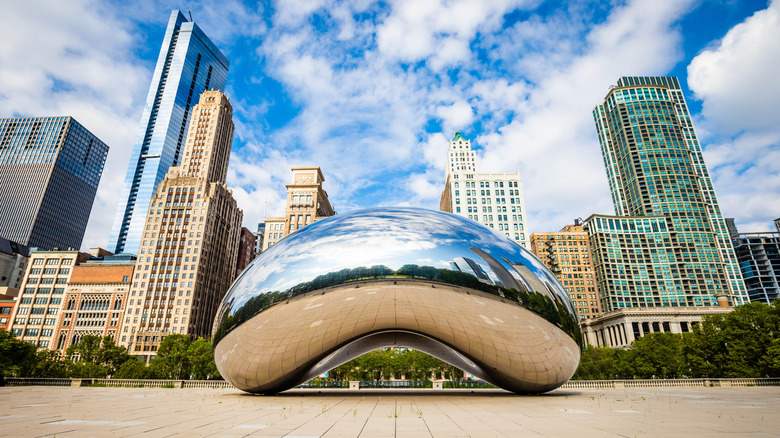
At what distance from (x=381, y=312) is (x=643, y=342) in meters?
60.9

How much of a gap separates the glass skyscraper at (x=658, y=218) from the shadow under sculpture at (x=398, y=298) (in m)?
134

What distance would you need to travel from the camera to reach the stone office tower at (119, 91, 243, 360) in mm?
96312

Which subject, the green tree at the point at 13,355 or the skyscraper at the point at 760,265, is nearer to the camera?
the green tree at the point at 13,355

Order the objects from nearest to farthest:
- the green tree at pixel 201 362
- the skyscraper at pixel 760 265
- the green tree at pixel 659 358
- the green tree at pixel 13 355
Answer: the green tree at pixel 13 355 < the green tree at pixel 659 358 < the green tree at pixel 201 362 < the skyscraper at pixel 760 265

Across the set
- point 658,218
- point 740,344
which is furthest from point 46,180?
point 658,218

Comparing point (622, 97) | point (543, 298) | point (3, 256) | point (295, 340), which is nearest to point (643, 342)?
point (543, 298)

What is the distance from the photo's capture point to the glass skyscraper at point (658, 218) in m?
126

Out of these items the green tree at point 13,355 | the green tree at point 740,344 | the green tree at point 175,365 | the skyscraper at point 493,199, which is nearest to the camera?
the green tree at point 13,355

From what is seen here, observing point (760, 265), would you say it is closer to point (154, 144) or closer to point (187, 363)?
point (187, 363)

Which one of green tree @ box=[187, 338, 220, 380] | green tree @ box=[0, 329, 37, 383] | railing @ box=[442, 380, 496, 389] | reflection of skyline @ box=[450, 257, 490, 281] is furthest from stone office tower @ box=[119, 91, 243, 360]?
reflection of skyline @ box=[450, 257, 490, 281]

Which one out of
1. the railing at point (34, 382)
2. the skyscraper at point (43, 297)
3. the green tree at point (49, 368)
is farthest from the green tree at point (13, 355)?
the skyscraper at point (43, 297)

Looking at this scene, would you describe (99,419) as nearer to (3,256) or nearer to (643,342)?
(643,342)

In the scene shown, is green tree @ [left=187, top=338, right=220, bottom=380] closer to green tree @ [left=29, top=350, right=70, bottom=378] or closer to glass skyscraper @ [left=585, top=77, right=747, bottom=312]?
green tree @ [left=29, top=350, right=70, bottom=378]

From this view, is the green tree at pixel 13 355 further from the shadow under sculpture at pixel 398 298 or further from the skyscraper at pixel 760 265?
the skyscraper at pixel 760 265
